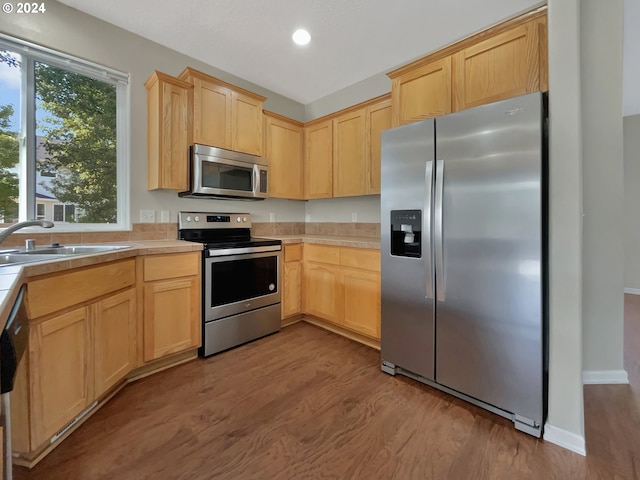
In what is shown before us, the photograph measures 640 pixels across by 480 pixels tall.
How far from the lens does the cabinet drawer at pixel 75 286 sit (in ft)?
4.35

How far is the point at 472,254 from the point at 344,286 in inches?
50.9

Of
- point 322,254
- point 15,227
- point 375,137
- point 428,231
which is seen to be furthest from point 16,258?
point 375,137

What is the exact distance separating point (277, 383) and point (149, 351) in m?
0.96

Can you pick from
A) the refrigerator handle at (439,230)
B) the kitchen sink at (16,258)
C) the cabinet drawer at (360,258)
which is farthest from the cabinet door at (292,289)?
the kitchen sink at (16,258)

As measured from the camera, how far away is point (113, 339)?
5.93 ft

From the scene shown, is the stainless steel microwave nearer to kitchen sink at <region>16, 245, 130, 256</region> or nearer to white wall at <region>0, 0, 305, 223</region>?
white wall at <region>0, 0, 305, 223</region>

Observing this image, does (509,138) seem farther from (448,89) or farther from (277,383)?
(277,383)

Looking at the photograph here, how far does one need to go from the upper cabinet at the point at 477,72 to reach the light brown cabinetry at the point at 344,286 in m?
1.26

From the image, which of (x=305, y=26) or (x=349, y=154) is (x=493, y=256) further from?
(x=305, y=26)

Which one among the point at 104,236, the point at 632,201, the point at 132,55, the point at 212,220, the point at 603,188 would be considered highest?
the point at 132,55

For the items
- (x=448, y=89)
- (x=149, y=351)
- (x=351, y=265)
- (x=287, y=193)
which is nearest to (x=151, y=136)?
(x=287, y=193)

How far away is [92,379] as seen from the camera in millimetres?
1637

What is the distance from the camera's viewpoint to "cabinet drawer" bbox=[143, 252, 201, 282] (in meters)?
2.08

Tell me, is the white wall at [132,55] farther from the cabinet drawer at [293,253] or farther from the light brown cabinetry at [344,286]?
the light brown cabinetry at [344,286]
